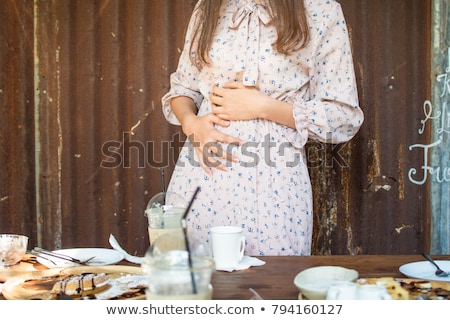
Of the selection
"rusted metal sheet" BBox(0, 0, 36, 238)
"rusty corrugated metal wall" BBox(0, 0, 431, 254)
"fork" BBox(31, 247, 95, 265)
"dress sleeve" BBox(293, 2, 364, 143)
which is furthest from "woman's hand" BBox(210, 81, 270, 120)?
"rusted metal sheet" BBox(0, 0, 36, 238)

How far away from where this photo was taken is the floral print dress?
6.33 ft

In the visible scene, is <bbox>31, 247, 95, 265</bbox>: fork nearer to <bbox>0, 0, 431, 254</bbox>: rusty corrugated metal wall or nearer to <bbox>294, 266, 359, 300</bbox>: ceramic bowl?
<bbox>294, 266, 359, 300</bbox>: ceramic bowl

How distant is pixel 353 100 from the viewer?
1913 mm

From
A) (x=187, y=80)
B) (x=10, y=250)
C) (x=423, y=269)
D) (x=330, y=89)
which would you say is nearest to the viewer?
(x=423, y=269)

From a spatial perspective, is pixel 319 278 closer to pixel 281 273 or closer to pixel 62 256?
pixel 281 273

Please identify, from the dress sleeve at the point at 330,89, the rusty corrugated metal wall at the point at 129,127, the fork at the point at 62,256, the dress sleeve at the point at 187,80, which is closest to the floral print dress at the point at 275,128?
the dress sleeve at the point at 330,89

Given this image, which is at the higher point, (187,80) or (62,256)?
(187,80)

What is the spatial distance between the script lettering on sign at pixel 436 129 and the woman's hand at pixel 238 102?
107 cm

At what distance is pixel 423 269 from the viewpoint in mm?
1385

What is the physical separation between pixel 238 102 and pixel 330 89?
1.00ft

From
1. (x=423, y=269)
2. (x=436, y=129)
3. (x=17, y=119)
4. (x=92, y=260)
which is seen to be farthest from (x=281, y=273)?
(x=17, y=119)

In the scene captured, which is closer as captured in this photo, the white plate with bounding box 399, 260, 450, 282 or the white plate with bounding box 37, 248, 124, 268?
the white plate with bounding box 399, 260, 450, 282

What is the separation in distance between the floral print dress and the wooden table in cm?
41
